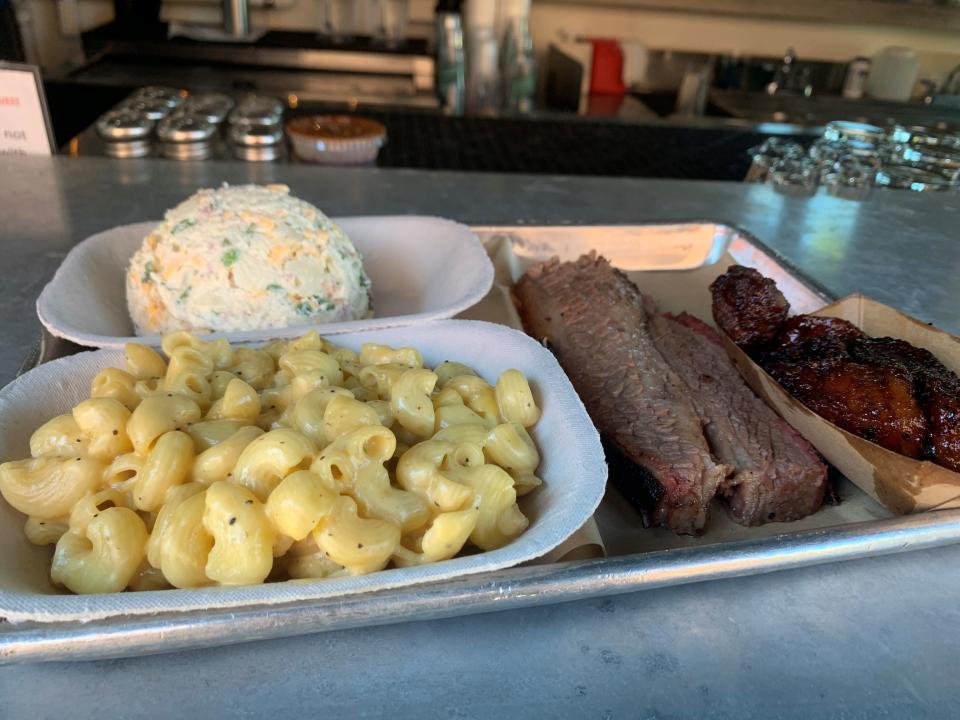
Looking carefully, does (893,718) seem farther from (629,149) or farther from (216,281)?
(629,149)

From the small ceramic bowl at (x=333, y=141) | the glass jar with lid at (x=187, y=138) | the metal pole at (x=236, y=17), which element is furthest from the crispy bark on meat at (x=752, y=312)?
the metal pole at (x=236, y=17)

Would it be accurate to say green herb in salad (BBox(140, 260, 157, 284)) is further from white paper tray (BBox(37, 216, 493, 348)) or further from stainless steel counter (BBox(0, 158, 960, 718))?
stainless steel counter (BBox(0, 158, 960, 718))

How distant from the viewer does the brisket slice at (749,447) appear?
98 cm

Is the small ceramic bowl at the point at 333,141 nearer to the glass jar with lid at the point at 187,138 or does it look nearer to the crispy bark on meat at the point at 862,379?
the glass jar with lid at the point at 187,138

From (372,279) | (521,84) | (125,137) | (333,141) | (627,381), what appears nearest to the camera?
(627,381)

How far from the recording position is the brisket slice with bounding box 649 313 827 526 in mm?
980

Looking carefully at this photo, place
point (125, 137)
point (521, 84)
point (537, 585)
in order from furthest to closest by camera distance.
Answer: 1. point (521, 84)
2. point (125, 137)
3. point (537, 585)

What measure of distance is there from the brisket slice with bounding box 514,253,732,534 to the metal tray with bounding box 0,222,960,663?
0.06 meters

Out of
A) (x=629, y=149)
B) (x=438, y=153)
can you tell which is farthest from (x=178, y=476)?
(x=629, y=149)

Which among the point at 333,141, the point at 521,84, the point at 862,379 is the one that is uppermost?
the point at 862,379

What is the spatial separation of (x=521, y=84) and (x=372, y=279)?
3.06 metres

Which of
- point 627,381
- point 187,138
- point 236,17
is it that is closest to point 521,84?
point 236,17

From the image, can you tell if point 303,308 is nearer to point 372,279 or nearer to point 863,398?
point 372,279

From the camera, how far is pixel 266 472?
2.53 feet
